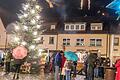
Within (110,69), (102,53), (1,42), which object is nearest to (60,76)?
(110,69)

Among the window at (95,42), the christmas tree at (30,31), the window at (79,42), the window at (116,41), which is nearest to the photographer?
the christmas tree at (30,31)

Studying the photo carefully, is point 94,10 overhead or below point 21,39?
overhead

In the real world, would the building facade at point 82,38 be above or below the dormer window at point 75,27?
below

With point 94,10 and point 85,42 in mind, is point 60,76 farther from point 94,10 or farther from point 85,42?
point 94,10

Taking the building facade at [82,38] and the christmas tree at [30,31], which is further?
the building facade at [82,38]

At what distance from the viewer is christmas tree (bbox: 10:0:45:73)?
28703mm

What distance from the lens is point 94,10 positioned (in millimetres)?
64688

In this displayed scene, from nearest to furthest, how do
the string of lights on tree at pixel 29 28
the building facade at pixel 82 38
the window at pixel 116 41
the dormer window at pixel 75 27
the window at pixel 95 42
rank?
the string of lights on tree at pixel 29 28, the building facade at pixel 82 38, the window at pixel 116 41, the window at pixel 95 42, the dormer window at pixel 75 27

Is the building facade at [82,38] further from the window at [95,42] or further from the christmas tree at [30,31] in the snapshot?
the christmas tree at [30,31]

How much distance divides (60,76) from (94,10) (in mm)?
47093

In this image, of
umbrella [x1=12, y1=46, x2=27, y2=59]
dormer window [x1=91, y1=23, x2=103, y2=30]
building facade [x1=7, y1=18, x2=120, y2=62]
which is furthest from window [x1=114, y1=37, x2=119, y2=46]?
umbrella [x1=12, y1=46, x2=27, y2=59]

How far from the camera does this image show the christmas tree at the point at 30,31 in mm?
28703

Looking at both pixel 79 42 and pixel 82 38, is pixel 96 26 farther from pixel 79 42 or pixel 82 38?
pixel 79 42

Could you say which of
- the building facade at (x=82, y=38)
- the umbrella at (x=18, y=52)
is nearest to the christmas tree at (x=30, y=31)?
the umbrella at (x=18, y=52)
